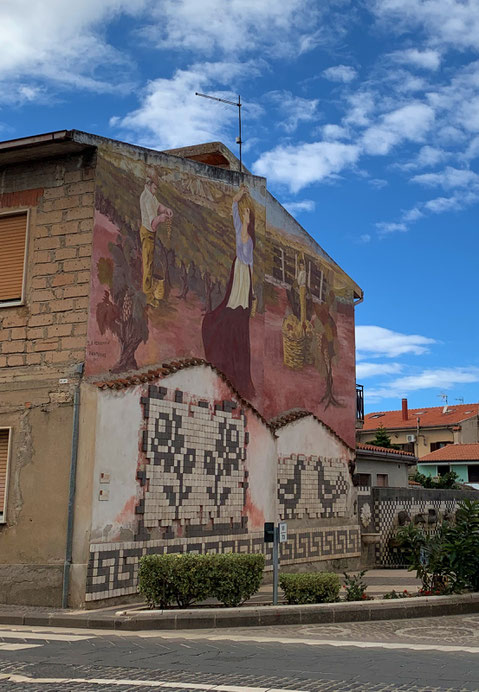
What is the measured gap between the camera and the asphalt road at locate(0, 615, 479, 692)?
6.64 m

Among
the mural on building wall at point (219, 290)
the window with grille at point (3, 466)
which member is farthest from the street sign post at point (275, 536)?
the window with grille at point (3, 466)

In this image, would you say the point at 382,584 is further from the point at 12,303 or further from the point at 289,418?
the point at 12,303

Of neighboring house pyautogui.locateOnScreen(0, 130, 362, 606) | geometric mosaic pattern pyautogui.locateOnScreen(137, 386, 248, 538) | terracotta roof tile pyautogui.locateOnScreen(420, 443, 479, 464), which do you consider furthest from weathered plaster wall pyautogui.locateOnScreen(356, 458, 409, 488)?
terracotta roof tile pyautogui.locateOnScreen(420, 443, 479, 464)

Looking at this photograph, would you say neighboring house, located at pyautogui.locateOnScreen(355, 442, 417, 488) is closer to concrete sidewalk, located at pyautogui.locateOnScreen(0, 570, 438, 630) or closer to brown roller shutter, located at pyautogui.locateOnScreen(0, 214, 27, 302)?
concrete sidewalk, located at pyautogui.locateOnScreen(0, 570, 438, 630)

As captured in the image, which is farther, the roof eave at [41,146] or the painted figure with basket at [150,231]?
the painted figure with basket at [150,231]

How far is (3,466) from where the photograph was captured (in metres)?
13.3

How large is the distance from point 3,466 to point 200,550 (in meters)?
4.15

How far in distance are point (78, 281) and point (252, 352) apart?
586 cm

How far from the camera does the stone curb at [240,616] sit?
35.0 feet

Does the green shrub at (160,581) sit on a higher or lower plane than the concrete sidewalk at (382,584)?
higher

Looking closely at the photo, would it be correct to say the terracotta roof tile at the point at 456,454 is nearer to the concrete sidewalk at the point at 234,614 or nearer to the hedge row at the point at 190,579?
the concrete sidewalk at the point at 234,614

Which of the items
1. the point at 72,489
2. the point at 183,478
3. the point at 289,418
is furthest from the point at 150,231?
the point at 289,418

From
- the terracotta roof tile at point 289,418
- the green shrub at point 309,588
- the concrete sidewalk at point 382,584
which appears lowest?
the concrete sidewalk at point 382,584

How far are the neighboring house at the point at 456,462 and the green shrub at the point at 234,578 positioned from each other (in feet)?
136
